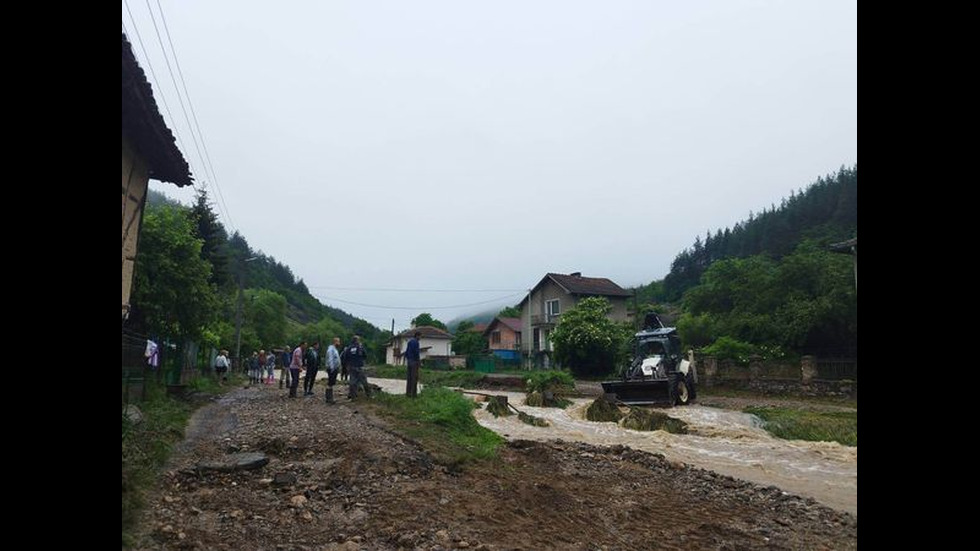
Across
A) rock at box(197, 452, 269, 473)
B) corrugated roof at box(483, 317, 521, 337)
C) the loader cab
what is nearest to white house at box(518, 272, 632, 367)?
corrugated roof at box(483, 317, 521, 337)

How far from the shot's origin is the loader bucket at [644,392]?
19797 millimetres

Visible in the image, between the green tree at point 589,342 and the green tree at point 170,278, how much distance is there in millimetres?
23950

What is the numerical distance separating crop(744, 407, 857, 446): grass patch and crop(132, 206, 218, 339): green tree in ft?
52.3

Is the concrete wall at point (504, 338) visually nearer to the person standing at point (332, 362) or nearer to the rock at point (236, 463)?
the person standing at point (332, 362)

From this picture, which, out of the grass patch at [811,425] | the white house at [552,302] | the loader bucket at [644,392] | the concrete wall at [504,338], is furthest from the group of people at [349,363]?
the concrete wall at [504,338]

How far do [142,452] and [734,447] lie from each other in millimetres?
11343

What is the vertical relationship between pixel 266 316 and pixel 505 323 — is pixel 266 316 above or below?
above

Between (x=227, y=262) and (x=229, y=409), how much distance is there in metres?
23.6

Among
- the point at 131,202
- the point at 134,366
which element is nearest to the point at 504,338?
the point at 134,366

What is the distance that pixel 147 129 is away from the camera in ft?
26.8

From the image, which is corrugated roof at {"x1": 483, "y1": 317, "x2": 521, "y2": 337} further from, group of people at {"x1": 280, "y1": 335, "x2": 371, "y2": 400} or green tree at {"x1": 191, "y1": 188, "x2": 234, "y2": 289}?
group of people at {"x1": 280, "y1": 335, "x2": 371, "y2": 400}

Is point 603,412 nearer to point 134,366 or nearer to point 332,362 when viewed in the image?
point 332,362
